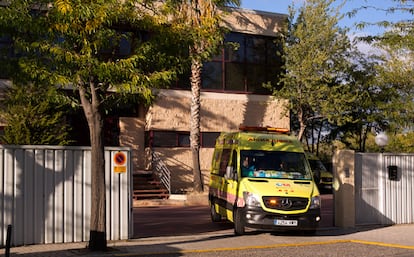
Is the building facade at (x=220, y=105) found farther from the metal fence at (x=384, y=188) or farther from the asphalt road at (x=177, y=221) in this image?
the metal fence at (x=384, y=188)

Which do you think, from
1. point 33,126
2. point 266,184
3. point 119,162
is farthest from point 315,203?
point 33,126

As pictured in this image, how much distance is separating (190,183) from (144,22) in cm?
1572

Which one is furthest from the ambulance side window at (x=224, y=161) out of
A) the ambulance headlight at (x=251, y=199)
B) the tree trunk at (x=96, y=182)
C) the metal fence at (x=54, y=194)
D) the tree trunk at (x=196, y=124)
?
the tree trunk at (x=196, y=124)

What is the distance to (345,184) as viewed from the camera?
15922 millimetres

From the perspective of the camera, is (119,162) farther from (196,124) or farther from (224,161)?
(196,124)

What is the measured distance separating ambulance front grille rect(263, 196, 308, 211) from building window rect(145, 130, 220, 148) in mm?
14042

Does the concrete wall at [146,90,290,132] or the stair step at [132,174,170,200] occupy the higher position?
the concrete wall at [146,90,290,132]

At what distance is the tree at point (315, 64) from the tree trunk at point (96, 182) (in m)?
17.3

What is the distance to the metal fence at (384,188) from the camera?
1644 cm

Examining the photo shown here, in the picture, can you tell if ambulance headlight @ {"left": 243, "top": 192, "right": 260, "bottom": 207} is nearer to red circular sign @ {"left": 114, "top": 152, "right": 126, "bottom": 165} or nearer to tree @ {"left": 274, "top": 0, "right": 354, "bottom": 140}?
red circular sign @ {"left": 114, "top": 152, "right": 126, "bottom": 165}

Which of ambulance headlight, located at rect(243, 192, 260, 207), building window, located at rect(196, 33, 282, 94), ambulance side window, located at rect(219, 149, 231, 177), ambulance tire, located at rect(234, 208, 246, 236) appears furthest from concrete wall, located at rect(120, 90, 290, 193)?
ambulance headlight, located at rect(243, 192, 260, 207)

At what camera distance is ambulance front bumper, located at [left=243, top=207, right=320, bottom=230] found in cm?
1338

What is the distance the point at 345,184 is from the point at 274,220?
3344mm

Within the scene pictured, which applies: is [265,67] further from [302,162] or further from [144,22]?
[144,22]
